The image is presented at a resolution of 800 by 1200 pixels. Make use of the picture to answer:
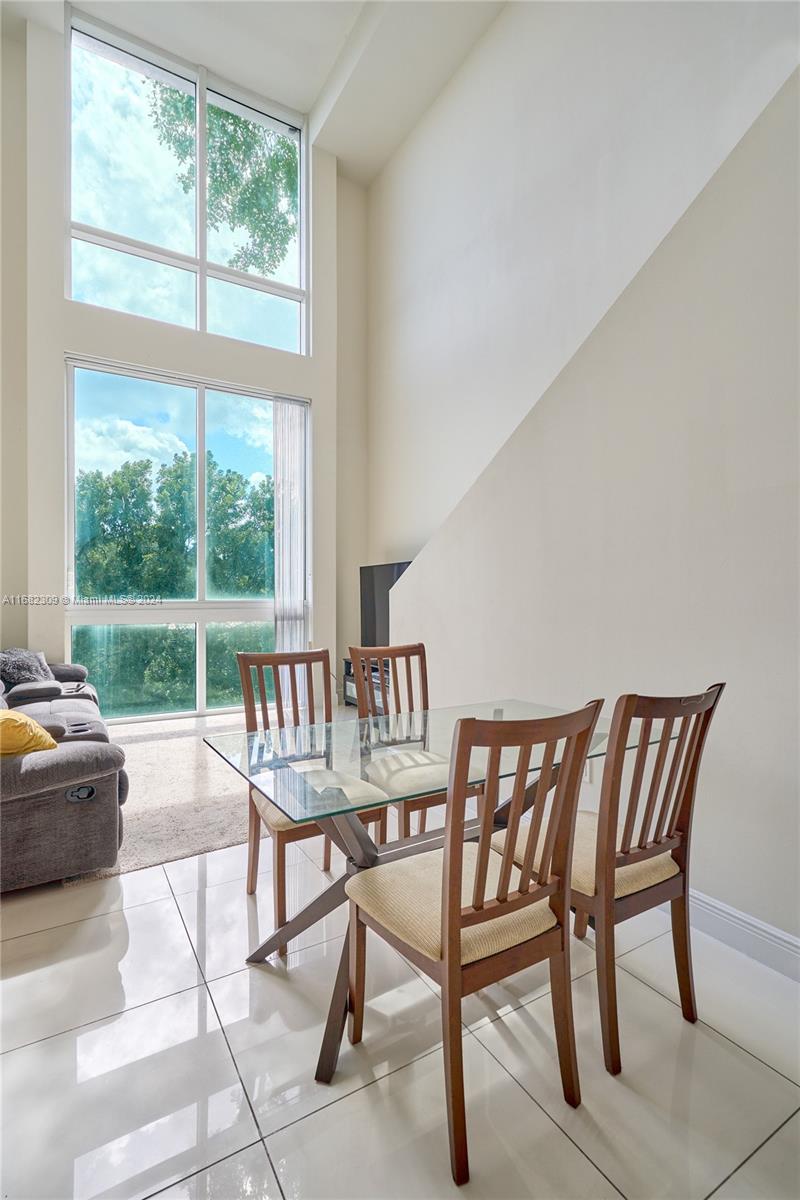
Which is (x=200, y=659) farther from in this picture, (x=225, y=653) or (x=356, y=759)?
(x=356, y=759)

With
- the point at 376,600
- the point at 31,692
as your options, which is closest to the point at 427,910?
the point at 31,692

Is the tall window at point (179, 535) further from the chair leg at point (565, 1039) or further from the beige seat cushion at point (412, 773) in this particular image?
the chair leg at point (565, 1039)

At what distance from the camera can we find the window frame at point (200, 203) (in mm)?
4816

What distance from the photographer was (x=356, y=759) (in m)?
1.82

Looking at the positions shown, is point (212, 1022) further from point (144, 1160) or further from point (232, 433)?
point (232, 433)

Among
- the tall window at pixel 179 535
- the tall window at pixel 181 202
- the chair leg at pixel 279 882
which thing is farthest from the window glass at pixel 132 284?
the chair leg at pixel 279 882

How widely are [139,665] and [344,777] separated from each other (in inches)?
162

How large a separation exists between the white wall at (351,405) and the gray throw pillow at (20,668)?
9.14 ft

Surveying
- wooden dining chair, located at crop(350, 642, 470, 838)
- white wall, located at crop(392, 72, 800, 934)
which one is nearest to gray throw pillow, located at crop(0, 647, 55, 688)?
wooden dining chair, located at crop(350, 642, 470, 838)

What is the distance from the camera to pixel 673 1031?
5.15 ft

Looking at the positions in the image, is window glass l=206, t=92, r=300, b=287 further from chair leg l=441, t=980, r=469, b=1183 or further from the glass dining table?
chair leg l=441, t=980, r=469, b=1183

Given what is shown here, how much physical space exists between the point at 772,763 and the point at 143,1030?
1982 mm

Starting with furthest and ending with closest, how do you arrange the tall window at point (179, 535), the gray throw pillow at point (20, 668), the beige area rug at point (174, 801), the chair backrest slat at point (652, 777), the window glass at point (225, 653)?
the window glass at point (225, 653)
the tall window at point (179, 535)
the gray throw pillow at point (20, 668)
the beige area rug at point (174, 801)
the chair backrest slat at point (652, 777)

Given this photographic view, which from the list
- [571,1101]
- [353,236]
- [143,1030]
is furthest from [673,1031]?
[353,236]
